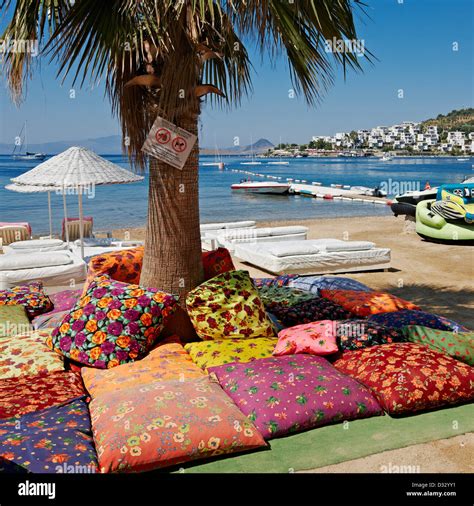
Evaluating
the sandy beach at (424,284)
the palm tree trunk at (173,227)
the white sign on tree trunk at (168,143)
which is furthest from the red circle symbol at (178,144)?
the sandy beach at (424,284)

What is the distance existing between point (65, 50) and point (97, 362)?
254 cm

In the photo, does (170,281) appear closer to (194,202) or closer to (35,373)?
(194,202)

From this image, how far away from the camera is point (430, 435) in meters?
3.77

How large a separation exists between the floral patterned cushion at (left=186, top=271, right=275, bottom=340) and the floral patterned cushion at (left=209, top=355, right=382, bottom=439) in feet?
2.63

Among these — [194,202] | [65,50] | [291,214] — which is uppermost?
[65,50]

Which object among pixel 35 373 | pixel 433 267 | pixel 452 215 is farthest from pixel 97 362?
pixel 452 215

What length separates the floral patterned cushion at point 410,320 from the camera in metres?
5.42

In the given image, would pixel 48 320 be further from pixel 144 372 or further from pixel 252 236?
pixel 252 236

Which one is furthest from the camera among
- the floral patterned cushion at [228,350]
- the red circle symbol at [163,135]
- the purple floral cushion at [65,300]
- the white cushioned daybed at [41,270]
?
the white cushioned daybed at [41,270]

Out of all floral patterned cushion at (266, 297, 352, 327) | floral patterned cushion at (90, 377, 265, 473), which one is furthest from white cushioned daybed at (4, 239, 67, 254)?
floral patterned cushion at (90, 377, 265, 473)

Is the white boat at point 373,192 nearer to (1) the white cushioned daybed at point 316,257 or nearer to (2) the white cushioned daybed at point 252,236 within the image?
(2) the white cushioned daybed at point 252,236

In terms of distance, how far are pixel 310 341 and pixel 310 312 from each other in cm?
106

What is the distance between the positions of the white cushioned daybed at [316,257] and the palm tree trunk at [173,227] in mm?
4831
